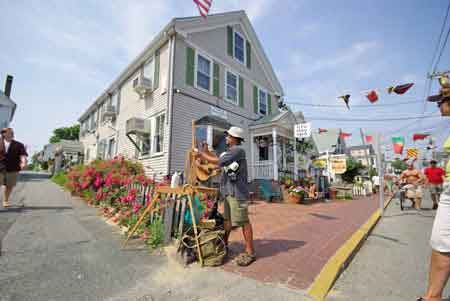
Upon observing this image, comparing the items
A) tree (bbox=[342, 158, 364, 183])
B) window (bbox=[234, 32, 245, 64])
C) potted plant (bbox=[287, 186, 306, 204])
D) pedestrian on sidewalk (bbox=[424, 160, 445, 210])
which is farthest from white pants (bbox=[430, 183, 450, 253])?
tree (bbox=[342, 158, 364, 183])

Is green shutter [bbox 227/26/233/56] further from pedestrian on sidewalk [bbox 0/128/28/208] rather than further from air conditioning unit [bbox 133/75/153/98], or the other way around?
pedestrian on sidewalk [bbox 0/128/28/208]

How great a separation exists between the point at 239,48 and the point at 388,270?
11836mm

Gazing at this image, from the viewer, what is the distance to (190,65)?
877 cm

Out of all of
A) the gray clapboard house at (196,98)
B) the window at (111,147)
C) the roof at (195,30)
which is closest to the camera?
the gray clapboard house at (196,98)

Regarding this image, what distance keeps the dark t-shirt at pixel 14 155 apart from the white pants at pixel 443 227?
25.2 ft

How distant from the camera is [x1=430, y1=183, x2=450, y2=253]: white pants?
1.65m

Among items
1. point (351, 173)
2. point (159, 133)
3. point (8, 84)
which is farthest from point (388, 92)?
point (8, 84)

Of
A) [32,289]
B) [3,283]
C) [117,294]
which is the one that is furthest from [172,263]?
[3,283]

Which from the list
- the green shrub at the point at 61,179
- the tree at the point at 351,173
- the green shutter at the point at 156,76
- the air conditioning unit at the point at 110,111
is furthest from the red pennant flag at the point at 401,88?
the tree at the point at 351,173

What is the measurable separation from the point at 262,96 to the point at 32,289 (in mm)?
13317

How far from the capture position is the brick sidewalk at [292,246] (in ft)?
8.04

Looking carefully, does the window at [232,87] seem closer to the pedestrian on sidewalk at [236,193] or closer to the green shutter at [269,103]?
the green shutter at [269,103]

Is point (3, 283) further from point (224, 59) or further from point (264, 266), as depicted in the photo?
point (224, 59)

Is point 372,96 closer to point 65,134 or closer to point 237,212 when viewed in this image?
point 237,212
